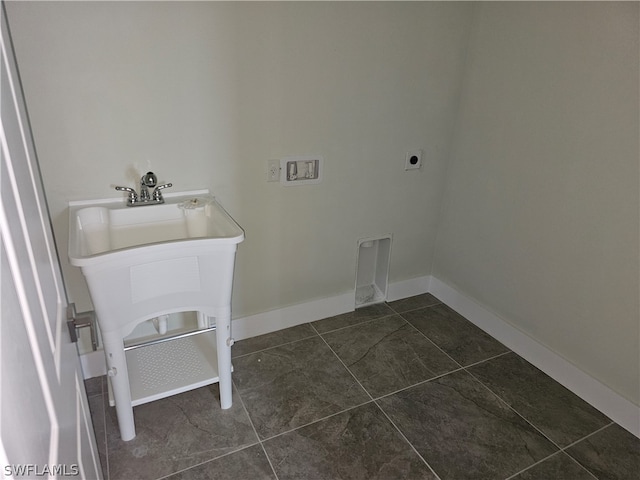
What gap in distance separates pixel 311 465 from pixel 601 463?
1.14m

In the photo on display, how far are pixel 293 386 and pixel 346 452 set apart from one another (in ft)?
1.40

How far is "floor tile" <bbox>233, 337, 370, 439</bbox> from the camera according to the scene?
1835 mm

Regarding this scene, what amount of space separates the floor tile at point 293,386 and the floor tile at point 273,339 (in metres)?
0.04

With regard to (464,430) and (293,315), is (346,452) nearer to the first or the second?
(464,430)

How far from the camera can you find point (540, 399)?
6.50ft

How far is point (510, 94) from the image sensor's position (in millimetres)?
2123

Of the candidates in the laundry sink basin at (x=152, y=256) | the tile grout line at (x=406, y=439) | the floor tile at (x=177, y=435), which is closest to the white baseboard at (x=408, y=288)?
the tile grout line at (x=406, y=439)

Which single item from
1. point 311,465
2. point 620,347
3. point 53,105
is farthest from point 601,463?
point 53,105

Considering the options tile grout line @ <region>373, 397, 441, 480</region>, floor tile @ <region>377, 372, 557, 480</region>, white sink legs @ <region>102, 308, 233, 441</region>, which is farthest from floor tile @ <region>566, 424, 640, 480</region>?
white sink legs @ <region>102, 308, 233, 441</region>

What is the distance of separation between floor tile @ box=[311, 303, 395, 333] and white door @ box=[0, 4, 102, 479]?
5.68 feet

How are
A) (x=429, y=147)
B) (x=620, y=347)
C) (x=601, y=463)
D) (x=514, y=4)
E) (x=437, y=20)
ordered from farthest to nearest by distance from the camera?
(x=429, y=147), (x=437, y=20), (x=514, y=4), (x=620, y=347), (x=601, y=463)

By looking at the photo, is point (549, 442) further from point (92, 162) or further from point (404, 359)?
point (92, 162)

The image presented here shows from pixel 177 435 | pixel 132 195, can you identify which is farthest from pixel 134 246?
pixel 177 435

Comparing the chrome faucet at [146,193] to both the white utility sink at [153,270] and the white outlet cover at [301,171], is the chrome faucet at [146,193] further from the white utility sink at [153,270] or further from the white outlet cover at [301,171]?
the white outlet cover at [301,171]
